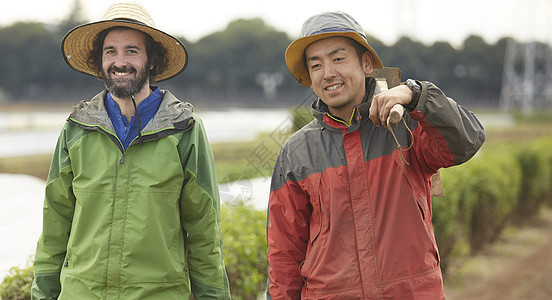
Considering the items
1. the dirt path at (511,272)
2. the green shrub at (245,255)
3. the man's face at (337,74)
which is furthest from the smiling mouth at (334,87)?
the dirt path at (511,272)

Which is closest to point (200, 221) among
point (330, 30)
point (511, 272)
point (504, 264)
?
point (330, 30)

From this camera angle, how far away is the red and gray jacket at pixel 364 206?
1.76 meters

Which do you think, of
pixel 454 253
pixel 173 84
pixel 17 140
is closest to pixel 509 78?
pixel 173 84

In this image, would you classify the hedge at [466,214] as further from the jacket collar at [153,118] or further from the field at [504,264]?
the jacket collar at [153,118]

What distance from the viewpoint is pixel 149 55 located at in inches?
90.2

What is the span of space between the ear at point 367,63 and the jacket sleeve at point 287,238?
536 millimetres

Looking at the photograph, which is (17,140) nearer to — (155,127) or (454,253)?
(454,253)

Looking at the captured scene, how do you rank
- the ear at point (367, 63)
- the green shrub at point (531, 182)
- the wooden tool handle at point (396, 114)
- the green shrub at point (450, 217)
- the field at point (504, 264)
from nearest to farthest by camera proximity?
the wooden tool handle at point (396, 114)
the ear at point (367, 63)
the green shrub at point (450, 217)
the field at point (504, 264)
the green shrub at point (531, 182)

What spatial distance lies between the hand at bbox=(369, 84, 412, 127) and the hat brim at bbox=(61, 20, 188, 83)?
1023 mm

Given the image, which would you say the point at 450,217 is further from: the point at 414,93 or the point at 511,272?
the point at 414,93

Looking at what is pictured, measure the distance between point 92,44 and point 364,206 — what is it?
148 centimetres

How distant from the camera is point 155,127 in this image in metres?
2.08

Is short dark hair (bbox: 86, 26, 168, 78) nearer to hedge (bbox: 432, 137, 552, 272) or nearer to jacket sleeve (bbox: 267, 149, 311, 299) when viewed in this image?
jacket sleeve (bbox: 267, 149, 311, 299)

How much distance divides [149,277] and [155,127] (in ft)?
1.96
